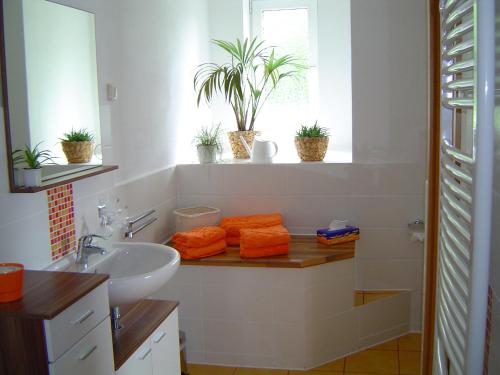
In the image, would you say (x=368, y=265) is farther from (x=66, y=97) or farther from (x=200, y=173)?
(x=66, y=97)

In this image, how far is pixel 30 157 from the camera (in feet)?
6.59

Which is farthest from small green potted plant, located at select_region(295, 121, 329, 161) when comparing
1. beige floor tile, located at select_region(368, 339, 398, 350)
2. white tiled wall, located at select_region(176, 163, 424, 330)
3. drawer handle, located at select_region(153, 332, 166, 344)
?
drawer handle, located at select_region(153, 332, 166, 344)

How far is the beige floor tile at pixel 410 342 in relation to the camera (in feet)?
11.0

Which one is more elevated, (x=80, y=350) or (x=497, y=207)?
(x=497, y=207)

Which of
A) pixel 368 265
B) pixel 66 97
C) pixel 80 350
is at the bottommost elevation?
pixel 368 265

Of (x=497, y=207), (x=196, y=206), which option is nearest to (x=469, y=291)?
(x=497, y=207)

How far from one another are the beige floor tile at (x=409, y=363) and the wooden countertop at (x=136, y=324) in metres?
1.41

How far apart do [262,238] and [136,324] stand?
102cm

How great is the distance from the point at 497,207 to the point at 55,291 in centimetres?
123

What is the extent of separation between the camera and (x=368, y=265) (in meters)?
3.55

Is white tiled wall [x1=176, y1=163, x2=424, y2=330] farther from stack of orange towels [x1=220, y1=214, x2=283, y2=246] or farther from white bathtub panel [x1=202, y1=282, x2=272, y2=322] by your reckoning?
white bathtub panel [x1=202, y1=282, x2=272, y2=322]

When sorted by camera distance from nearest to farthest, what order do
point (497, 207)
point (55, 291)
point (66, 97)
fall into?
1. point (497, 207)
2. point (55, 291)
3. point (66, 97)

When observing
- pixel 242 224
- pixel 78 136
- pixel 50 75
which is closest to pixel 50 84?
pixel 50 75

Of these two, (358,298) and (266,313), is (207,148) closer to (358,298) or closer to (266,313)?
(266,313)
